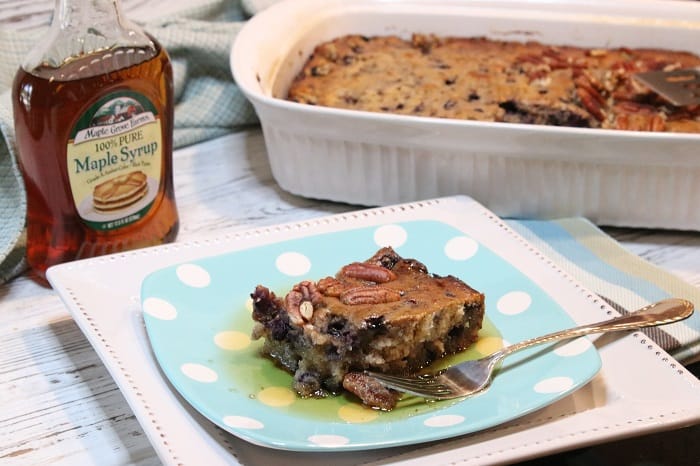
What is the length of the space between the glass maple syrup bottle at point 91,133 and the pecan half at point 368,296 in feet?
1.57

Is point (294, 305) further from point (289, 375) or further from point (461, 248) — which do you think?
point (461, 248)

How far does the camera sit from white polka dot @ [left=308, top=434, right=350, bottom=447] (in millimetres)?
939

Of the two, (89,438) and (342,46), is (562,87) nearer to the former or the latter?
(342,46)

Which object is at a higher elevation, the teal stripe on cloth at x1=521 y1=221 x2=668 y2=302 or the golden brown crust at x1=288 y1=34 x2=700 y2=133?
the golden brown crust at x1=288 y1=34 x2=700 y2=133

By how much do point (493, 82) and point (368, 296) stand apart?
32.9 inches

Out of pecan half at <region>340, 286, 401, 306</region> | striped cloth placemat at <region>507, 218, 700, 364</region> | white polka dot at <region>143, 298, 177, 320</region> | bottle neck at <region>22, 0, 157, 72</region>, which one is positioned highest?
bottle neck at <region>22, 0, 157, 72</region>

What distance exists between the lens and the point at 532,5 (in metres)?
2.01

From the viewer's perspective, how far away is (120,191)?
4.61ft

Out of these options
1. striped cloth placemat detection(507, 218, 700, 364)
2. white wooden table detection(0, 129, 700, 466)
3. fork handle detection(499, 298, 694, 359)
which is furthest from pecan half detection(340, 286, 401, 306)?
striped cloth placemat detection(507, 218, 700, 364)

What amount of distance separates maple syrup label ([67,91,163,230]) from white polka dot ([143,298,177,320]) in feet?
0.95

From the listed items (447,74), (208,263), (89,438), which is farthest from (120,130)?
(447,74)

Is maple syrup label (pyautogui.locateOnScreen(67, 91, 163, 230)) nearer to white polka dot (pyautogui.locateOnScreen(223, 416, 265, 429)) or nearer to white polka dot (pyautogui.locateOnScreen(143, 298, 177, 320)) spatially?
white polka dot (pyautogui.locateOnScreen(143, 298, 177, 320))

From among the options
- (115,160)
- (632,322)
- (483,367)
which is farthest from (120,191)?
(632,322)

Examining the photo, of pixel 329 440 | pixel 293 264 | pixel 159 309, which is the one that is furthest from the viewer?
pixel 293 264
